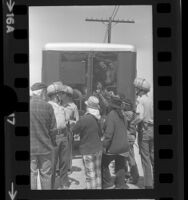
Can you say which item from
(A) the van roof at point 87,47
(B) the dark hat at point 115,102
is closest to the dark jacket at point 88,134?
(B) the dark hat at point 115,102

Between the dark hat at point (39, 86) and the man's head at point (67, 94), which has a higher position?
the dark hat at point (39, 86)

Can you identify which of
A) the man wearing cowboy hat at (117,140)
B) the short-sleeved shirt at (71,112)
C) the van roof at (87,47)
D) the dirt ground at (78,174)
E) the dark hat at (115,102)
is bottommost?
the dirt ground at (78,174)

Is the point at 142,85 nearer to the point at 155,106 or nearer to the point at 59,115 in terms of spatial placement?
the point at 155,106

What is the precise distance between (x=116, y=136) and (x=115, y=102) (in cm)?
17

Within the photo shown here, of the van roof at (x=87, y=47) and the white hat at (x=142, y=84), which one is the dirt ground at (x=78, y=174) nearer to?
the white hat at (x=142, y=84)

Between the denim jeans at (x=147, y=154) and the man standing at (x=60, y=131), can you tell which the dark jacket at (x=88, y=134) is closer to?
the man standing at (x=60, y=131)

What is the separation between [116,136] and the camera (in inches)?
94.3

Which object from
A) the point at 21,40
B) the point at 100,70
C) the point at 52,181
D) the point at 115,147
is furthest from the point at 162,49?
the point at 52,181

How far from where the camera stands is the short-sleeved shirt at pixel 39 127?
240cm

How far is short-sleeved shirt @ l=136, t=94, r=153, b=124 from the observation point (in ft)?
7.84

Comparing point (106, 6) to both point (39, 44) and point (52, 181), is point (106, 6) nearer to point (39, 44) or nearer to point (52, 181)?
point (39, 44)

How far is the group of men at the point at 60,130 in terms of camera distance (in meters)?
2.39

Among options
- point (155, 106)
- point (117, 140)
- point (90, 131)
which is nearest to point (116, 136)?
point (117, 140)

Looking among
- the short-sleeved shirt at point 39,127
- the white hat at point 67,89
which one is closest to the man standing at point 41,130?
the short-sleeved shirt at point 39,127
